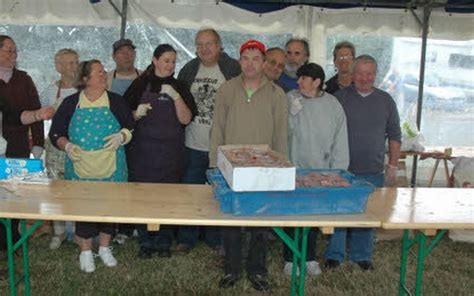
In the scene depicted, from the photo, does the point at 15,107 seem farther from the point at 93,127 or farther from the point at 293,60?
the point at 293,60

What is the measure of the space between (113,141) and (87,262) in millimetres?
861

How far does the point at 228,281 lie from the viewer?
10.5ft

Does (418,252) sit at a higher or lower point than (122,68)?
lower

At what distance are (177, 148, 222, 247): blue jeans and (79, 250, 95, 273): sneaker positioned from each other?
0.72m

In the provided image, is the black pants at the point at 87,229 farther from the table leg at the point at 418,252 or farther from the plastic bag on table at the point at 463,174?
the plastic bag on table at the point at 463,174

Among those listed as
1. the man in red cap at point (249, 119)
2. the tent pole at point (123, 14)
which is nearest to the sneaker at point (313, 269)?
the man in red cap at point (249, 119)

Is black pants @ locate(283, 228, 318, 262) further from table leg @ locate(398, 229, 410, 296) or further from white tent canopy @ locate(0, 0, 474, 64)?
white tent canopy @ locate(0, 0, 474, 64)

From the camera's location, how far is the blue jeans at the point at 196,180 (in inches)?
145

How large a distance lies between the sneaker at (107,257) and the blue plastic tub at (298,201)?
147cm

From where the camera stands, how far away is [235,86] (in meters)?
3.07

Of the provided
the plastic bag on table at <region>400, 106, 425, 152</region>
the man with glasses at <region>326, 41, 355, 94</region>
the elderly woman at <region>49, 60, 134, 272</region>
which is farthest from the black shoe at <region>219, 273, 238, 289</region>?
the plastic bag on table at <region>400, 106, 425, 152</region>

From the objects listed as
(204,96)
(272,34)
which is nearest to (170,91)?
(204,96)

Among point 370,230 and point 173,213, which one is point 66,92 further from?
point 370,230

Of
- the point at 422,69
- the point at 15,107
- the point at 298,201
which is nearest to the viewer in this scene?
the point at 298,201
